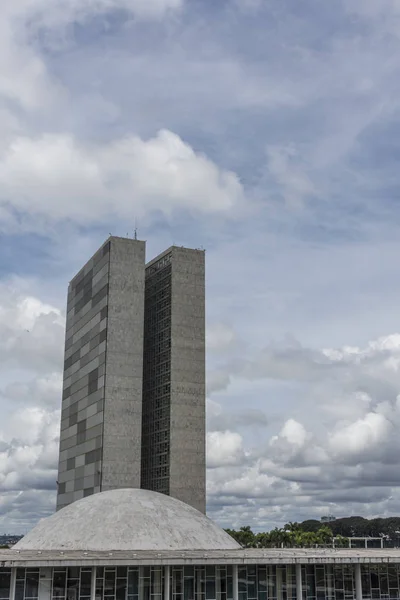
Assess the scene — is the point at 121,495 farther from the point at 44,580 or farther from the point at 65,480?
the point at 65,480

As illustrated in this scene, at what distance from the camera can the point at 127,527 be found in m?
81.3

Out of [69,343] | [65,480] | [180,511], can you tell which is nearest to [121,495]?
[180,511]

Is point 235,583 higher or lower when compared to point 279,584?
higher

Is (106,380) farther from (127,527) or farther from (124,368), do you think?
(127,527)

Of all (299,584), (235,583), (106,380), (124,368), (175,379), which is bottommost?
(299,584)

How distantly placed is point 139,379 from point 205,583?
88.1 m

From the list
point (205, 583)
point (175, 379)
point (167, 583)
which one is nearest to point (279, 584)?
point (205, 583)

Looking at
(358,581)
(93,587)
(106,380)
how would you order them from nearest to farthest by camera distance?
(93,587)
(358,581)
(106,380)

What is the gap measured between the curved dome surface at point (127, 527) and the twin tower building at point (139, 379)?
201ft

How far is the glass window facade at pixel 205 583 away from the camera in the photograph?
66.1 metres

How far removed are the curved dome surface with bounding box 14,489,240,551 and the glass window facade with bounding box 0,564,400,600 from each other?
9.45 m

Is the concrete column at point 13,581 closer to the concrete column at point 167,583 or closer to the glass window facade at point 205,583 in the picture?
the glass window facade at point 205,583

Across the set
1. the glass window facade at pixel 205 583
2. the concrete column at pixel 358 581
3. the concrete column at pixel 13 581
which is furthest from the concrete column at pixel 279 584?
the concrete column at pixel 13 581

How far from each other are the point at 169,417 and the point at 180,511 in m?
67.3
